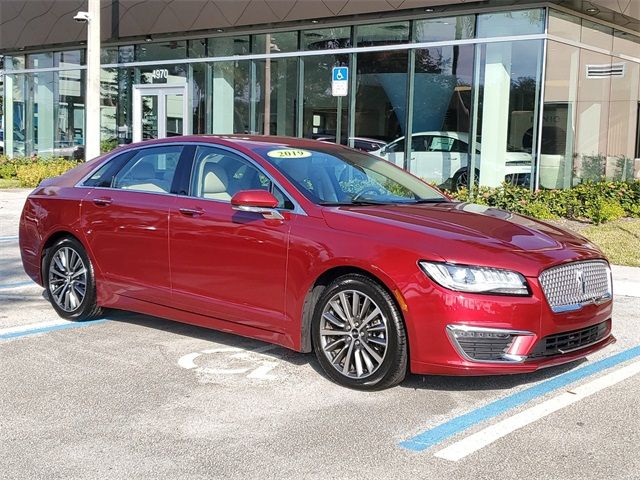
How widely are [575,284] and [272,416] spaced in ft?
6.92

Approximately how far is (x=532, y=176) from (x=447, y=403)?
33.0ft

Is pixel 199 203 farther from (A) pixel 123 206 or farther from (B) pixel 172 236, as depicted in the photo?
(A) pixel 123 206

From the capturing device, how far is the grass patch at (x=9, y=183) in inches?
810

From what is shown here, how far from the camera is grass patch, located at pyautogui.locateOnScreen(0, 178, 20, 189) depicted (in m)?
20.6

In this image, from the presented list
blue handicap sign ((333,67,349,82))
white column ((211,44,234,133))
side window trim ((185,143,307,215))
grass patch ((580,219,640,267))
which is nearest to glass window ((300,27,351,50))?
blue handicap sign ((333,67,349,82))

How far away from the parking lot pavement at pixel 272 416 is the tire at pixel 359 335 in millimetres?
128

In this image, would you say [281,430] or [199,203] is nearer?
[281,430]

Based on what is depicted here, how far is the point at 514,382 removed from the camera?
5254 millimetres

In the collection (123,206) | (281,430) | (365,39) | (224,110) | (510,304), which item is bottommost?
(281,430)

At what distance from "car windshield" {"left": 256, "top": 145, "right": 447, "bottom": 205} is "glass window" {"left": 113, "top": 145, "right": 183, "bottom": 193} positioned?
0.84 m

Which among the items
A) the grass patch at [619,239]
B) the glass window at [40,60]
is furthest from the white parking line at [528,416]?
the glass window at [40,60]

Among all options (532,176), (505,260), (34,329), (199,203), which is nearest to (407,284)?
→ (505,260)

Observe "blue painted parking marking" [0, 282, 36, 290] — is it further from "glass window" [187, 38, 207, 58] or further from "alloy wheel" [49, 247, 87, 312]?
"glass window" [187, 38, 207, 58]

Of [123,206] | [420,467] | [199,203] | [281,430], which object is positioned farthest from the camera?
[123,206]
